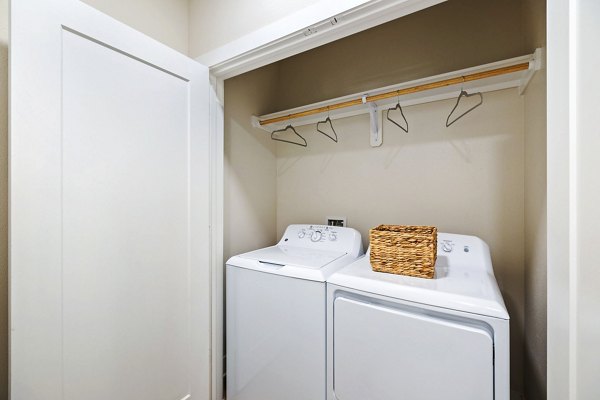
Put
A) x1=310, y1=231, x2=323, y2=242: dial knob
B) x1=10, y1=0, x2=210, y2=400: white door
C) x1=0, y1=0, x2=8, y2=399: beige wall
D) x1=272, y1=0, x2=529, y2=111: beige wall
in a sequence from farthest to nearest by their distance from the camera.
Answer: x1=310, y1=231, x2=323, y2=242: dial knob
x1=272, y1=0, x2=529, y2=111: beige wall
x1=0, y1=0, x2=8, y2=399: beige wall
x1=10, y1=0, x2=210, y2=400: white door

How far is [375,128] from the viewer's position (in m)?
1.80

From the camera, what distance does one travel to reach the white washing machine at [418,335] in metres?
0.90

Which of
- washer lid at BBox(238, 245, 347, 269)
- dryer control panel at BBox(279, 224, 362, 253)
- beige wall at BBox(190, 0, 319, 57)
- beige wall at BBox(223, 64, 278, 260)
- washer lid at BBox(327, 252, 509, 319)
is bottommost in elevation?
washer lid at BBox(327, 252, 509, 319)

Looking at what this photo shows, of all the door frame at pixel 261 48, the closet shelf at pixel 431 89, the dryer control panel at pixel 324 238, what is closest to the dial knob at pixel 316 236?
the dryer control panel at pixel 324 238

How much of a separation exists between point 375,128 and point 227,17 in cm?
111

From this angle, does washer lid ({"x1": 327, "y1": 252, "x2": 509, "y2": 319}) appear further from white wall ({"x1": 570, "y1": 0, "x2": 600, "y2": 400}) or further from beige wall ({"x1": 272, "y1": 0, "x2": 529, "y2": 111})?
beige wall ({"x1": 272, "y1": 0, "x2": 529, "y2": 111})

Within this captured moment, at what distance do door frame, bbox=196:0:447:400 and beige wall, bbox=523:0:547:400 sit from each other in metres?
0.60

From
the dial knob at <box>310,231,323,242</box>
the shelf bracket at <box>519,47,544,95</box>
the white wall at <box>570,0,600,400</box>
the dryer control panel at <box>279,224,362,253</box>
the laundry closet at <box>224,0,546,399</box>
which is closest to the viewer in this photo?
the white wall at <box>570,0,600,400</box>

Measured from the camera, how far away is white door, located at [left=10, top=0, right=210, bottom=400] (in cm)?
84

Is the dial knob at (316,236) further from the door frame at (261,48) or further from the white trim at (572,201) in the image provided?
the white trim at (572,201)

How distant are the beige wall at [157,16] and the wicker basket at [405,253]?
1.59 metres

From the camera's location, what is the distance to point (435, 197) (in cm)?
165

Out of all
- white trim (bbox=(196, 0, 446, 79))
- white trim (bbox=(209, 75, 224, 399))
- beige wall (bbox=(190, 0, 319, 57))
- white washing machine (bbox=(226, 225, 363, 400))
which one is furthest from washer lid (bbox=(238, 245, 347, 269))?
beige wall (bbox=(190, 0, 319, 57))

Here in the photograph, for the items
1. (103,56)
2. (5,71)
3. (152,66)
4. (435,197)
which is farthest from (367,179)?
(5,71)
